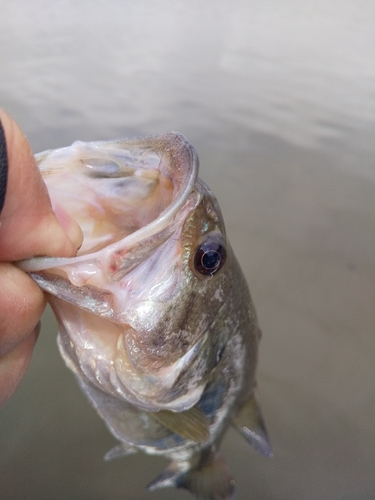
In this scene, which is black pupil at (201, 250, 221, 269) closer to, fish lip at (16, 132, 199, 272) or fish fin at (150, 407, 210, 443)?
fish lip at (16, 132, 199, 272)

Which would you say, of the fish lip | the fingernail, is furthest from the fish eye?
the fingernail

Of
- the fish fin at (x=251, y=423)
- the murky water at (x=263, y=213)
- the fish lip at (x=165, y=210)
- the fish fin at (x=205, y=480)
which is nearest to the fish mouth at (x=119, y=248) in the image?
the fish lip at (x=165, y=210)

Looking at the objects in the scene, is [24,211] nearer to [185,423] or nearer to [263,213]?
[185,423]

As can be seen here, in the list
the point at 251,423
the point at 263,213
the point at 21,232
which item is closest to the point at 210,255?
the point at 21,232

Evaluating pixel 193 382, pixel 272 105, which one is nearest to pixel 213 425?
pixel 193 382

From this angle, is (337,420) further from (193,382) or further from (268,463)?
(193,382)

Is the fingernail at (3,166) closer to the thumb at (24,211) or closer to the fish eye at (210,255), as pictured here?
the thumb at (24,211)
